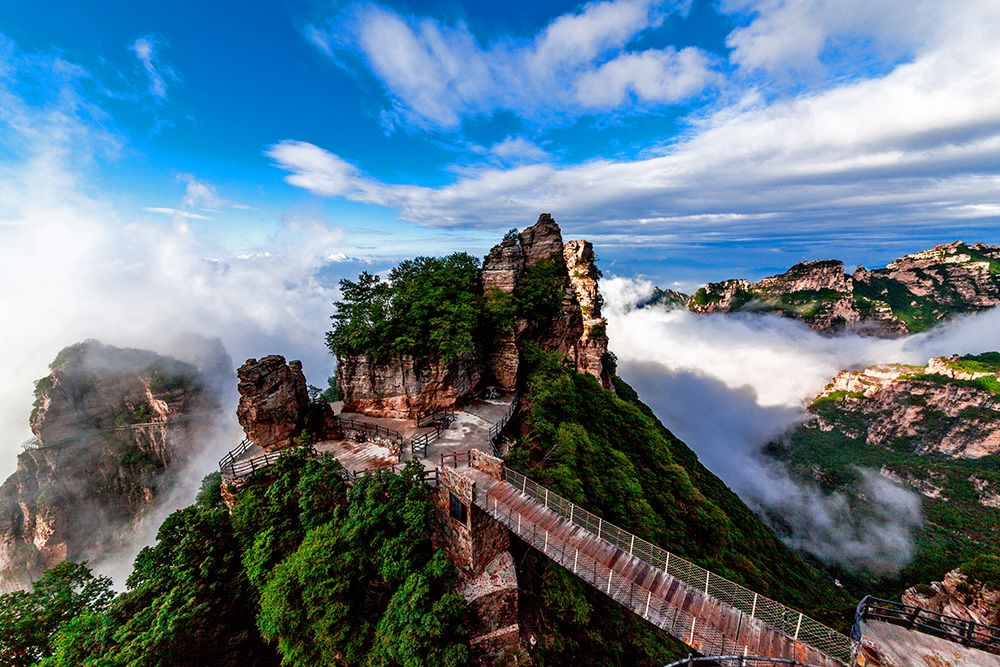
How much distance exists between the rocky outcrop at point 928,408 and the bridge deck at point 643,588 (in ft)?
540

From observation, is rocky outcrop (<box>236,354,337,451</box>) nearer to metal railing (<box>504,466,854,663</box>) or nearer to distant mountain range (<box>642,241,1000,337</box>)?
metal railing (<box>504,466,854,663</box>)

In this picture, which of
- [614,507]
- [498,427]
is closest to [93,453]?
[498,427]

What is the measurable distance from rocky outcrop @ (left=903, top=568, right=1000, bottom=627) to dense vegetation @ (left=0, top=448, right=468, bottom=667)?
3248 cm

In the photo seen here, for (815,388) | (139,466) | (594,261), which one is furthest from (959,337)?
(139,466)

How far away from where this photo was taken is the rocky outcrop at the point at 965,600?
2302cm

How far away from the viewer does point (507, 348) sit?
96.2 ft

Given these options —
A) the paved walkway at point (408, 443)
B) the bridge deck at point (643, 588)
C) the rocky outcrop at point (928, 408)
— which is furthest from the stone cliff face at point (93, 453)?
the rocky outcrop at point (928, 408)

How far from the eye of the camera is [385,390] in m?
25.1

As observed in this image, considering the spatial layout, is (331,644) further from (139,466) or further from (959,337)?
(959,337)

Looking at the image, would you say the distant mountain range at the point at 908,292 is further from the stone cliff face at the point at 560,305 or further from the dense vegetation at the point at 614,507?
the stone cliff face at the point at 560,305

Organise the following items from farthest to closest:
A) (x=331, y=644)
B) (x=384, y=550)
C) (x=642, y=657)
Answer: (x=642, y=657) → (x=384, y=550) → (x=331, y=644)

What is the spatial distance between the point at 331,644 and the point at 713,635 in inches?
521

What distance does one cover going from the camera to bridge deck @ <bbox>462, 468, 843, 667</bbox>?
10.6 meters

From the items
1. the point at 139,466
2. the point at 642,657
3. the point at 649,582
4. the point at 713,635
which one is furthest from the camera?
the point at 139,466
